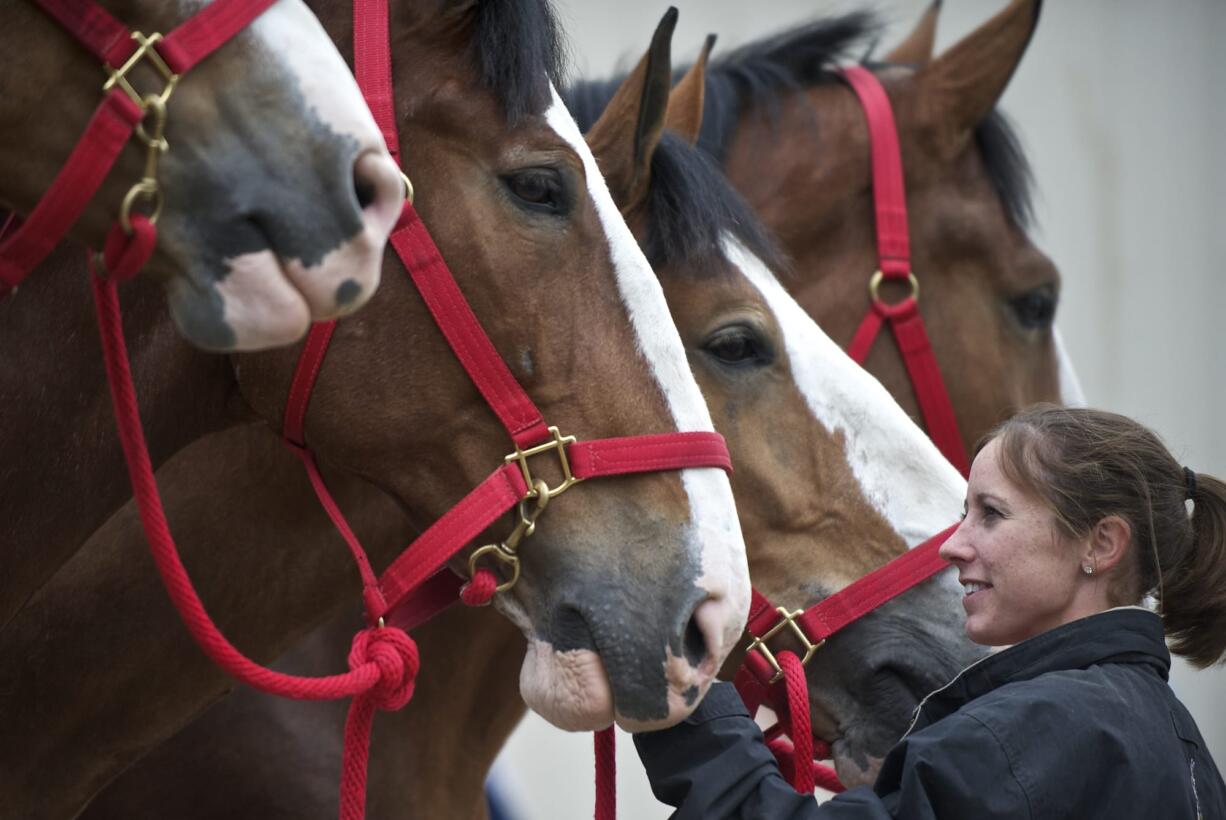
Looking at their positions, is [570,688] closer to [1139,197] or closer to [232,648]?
[232,648]

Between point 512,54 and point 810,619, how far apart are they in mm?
990

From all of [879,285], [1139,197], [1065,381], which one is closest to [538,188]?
[879,285]

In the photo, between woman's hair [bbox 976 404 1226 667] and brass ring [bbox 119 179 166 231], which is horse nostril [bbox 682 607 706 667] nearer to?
woman's hair [bbox 976 404 1226 667]

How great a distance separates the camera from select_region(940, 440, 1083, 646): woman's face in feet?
6.17

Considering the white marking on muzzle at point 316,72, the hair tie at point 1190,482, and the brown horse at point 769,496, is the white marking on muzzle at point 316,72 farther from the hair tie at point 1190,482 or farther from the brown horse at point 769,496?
the hair tie at point 1190,482

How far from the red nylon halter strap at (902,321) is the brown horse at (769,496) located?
0.68m

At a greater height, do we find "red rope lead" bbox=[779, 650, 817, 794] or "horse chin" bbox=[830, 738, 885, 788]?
"red rope lead" bbox=[779, 650, 817, 794]

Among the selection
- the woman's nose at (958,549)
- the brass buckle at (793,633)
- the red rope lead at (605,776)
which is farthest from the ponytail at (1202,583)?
the red rope lead at (605,776)

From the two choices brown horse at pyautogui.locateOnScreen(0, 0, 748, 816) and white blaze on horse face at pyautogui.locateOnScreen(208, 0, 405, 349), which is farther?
brown horse at pyautogui.locateOnScreen(0, 0, 748, 816)

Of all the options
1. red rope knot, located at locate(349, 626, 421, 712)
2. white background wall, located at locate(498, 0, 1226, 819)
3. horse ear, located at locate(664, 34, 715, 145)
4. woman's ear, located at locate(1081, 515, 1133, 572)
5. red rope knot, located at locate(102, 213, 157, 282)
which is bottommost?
white background wall, located at locate(498, 0, 1226, 819)

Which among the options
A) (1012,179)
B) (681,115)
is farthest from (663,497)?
(1012,179)

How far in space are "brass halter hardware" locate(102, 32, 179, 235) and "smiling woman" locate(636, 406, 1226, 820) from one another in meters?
0.91

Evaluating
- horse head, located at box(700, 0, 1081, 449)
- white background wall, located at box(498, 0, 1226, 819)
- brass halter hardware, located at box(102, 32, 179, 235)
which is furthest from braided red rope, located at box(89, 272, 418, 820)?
white background wall, located at box(498, 0, 1226, 819)

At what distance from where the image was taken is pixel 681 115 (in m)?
3.01
